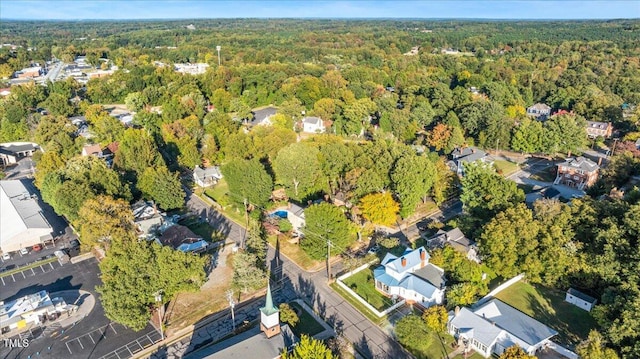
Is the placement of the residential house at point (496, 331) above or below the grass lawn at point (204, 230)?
above

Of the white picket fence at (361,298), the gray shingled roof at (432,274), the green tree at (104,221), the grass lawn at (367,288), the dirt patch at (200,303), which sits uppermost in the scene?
the green tree at (104,221)

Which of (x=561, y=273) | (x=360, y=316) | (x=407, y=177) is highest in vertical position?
(x=407, y=177)

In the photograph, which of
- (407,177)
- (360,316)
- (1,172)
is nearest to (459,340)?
(360,316)

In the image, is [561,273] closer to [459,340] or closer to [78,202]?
[459,340]

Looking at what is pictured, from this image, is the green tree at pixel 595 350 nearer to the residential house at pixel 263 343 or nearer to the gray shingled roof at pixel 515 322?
the gray shingled roof at pixel 515 322

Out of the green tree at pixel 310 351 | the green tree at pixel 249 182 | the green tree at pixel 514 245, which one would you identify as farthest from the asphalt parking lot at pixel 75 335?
the green tree at pixel 514 245
